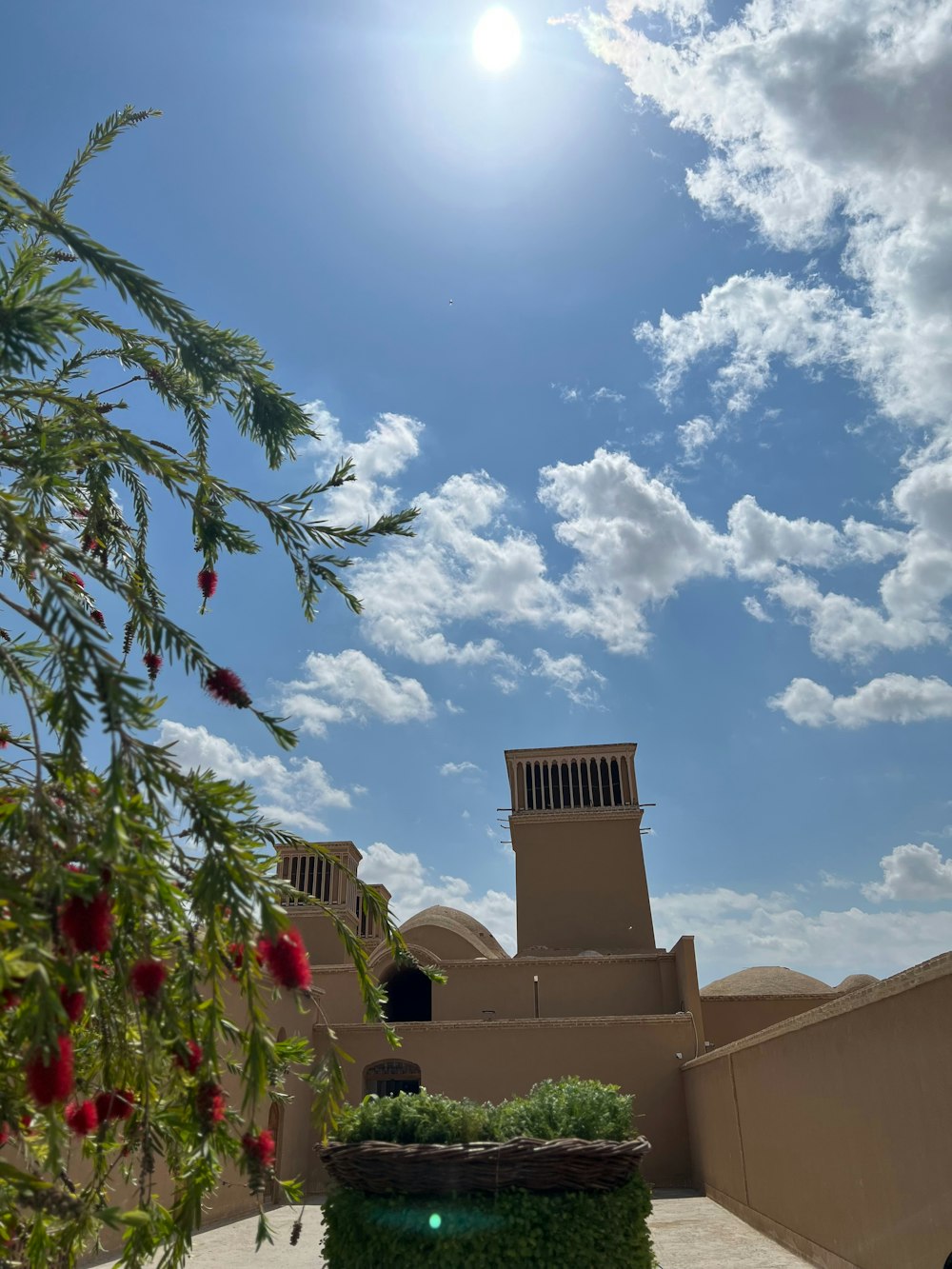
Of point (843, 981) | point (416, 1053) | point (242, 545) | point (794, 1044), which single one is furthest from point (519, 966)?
point (242, 545)

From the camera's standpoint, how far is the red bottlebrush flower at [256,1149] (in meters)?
2.37

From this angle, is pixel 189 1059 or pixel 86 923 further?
pixel 189 1059

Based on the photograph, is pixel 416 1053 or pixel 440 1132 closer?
pixel 440 1132

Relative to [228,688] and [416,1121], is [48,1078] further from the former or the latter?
[416,1121]

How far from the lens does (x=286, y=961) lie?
2252 mm

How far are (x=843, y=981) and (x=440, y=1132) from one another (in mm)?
26607

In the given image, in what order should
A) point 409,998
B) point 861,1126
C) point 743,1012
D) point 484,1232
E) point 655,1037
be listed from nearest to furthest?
point 484,1232, point 861,1126, point 655,1037, point 743,1012, point 409,998

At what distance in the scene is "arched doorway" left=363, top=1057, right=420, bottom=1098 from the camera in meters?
20.0

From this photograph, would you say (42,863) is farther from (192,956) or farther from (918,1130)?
(918,1130)

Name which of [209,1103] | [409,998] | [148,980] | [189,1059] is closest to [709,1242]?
[189,1059]

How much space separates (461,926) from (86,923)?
2675 cm

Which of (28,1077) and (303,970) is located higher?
(303,970)

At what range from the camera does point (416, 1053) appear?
1983 cm

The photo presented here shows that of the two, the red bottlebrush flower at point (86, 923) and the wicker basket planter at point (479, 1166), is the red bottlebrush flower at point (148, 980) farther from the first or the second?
the wicker basket planter at point (479, 1166)
